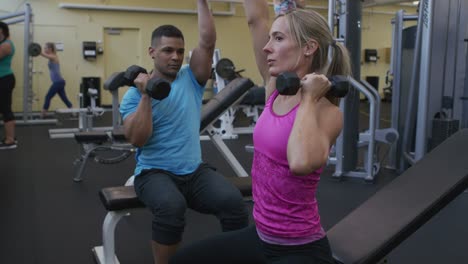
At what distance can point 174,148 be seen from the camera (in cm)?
189

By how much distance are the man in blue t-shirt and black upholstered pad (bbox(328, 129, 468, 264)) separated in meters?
0.46

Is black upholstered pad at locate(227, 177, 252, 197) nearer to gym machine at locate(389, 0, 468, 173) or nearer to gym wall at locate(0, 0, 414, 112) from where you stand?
gym machine at locate(389, 0, 468, 173)

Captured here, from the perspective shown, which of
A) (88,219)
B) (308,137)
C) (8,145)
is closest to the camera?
(308,137)

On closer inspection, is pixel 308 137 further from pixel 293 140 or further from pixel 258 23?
pixel 258 23

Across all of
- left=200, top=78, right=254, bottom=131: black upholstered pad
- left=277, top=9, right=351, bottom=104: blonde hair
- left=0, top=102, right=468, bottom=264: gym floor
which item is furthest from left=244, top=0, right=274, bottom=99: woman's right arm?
left=200, top=78, right=254, bottom=131: black upholstered pad

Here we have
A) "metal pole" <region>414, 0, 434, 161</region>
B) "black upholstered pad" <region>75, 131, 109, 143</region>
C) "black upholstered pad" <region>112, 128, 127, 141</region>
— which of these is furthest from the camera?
"black upholstered pad" <region>112, 128, 127, 141</region>

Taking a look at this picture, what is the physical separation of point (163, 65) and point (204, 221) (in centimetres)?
119

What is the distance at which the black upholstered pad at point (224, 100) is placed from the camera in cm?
327

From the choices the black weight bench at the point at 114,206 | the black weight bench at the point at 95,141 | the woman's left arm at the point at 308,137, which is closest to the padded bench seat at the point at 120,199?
the black weight bench at the point at 114,206

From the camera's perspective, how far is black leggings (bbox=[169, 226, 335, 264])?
1.15m

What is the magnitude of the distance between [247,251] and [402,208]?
60 cm

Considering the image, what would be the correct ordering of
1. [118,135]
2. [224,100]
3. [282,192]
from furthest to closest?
[118,135], [224,100], [282,192]

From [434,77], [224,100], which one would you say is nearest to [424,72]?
[434,77]

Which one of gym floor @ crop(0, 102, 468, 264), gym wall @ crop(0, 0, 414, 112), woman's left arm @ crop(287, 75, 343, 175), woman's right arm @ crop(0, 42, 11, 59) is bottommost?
gym floor @ crop(0, 102, 468, 264)
